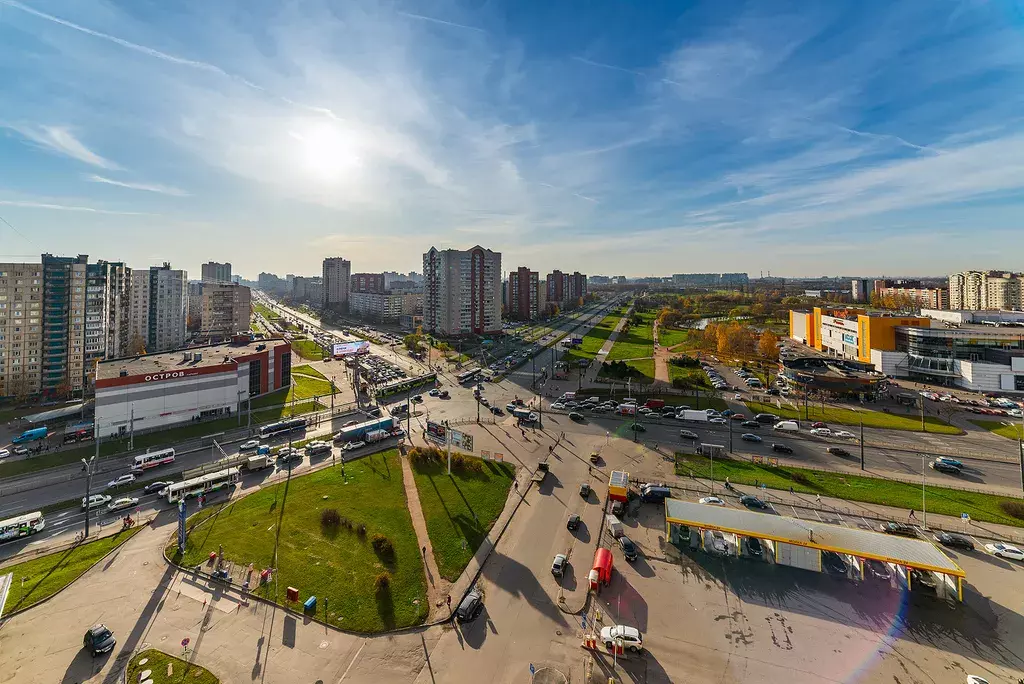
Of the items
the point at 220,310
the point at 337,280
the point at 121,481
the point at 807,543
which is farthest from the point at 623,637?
the point at 337,280

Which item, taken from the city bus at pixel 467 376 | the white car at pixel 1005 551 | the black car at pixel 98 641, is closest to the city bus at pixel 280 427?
the city bus at pixel 467 376

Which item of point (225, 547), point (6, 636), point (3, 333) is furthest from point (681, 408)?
point (3, 333)

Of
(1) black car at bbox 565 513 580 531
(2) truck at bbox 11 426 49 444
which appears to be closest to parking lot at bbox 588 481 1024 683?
(1) black car at bbox 565 513 580 531

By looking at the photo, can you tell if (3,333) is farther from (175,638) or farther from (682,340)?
(682,340)

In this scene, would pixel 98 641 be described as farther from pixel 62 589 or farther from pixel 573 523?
pixel 573 523

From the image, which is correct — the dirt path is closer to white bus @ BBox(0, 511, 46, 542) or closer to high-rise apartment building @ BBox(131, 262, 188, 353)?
white bus @ BBox(0, 511, 46, 542)
